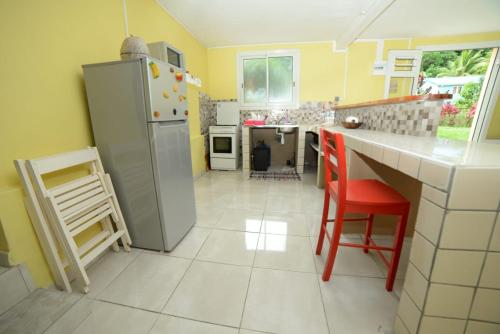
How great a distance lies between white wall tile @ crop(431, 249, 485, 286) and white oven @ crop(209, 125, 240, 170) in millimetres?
3261

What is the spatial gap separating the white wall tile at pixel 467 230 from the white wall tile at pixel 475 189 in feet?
0.09

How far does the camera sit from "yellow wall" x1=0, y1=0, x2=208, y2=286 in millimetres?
1056

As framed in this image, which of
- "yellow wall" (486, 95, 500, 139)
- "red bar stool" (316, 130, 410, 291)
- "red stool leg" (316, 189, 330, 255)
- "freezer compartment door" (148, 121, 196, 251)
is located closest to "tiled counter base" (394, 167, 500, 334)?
"red bar stool" (316, 130, 410, 291)

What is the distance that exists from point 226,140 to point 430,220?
3276 mm

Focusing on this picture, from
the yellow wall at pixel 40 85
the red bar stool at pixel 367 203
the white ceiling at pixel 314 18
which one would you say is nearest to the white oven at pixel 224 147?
the white ceiling at pixel 314 18

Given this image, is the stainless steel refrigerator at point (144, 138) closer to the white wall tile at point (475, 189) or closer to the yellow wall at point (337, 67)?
the white wall tile at point (475, 189)

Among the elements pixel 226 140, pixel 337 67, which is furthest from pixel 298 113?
pixel 226 140

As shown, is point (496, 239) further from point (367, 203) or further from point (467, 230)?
point (367, 203)

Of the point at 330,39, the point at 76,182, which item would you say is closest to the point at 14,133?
the point at 76,182

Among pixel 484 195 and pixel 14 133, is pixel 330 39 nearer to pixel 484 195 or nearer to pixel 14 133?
pixel 484 195

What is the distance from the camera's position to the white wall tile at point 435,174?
0.63 metres

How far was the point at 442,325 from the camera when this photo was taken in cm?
75

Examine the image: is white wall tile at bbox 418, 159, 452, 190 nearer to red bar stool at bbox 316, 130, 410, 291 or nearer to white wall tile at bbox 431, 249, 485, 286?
white wall tile at bbox 431, 249, 485, 286

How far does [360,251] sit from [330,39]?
12.4 ft
